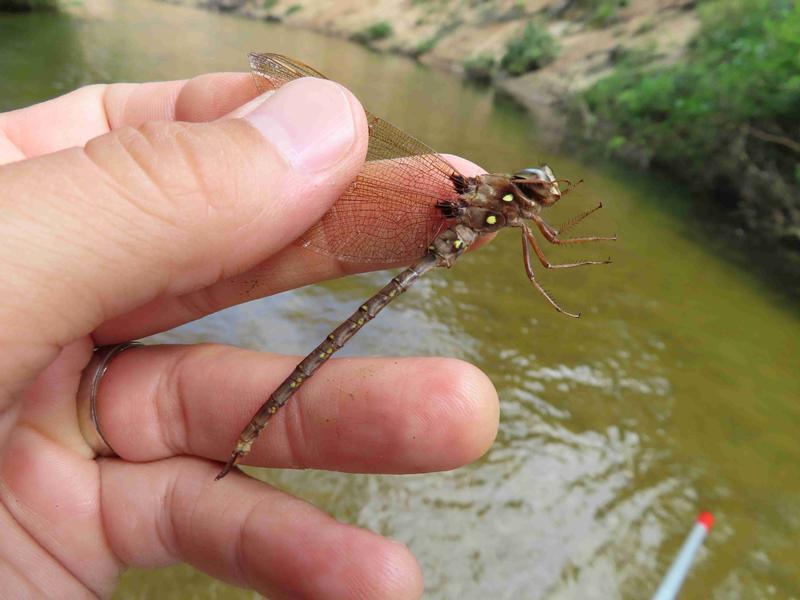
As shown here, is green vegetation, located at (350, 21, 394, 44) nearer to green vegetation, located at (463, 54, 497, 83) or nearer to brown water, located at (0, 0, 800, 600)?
green vegetation, located at (463, 54, 497, 83)

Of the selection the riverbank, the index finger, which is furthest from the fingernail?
the riverbank

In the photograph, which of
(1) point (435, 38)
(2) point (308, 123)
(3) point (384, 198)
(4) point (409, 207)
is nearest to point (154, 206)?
(2) point (308, 123)

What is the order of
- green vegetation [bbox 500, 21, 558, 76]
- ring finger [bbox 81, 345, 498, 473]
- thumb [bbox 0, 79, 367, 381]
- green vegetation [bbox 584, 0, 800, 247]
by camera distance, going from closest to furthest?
thumb [bbox 0, 79, 367, 381]
ring finger [bbox 81, 345, 498, 473]
green vegetation [bbox 584, 0, 800, 247]
green vegetation [bbox 500, 21, 558, 76]

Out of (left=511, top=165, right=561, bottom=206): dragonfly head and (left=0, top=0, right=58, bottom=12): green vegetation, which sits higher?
(left=511, top=165, right=561, bottom=206): dragonfly head

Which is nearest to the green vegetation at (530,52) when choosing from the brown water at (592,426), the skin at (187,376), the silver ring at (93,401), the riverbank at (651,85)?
the riverbank at (651,85)

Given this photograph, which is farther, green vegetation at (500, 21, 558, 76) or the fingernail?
green vegetation at (500, 21, 558, 76)

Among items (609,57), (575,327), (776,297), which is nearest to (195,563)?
(575,327)

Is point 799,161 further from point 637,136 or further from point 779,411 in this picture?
point 779,411
